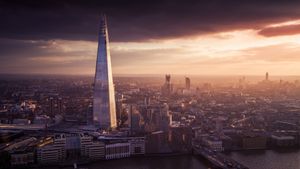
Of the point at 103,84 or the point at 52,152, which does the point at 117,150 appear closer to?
the point at 52,152

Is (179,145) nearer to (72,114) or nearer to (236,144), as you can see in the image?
(236,144)

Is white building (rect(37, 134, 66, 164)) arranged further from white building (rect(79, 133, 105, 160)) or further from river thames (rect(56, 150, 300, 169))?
river thames (rect(56, 150, 300, 169))

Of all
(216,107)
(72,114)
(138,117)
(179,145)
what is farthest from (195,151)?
(216,107)

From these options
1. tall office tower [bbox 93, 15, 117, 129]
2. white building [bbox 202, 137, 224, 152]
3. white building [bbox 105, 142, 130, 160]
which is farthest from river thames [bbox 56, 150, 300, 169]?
tall office tower [bbox 93, 15, 117, 129]

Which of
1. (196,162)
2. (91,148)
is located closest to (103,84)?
(91,148)

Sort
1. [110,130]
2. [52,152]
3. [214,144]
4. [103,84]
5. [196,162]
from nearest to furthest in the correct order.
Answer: [196,162] < [52,152] < [214,144] < [103,84] < [110,130]

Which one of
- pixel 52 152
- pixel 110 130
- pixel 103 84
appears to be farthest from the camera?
pixel 110 130
